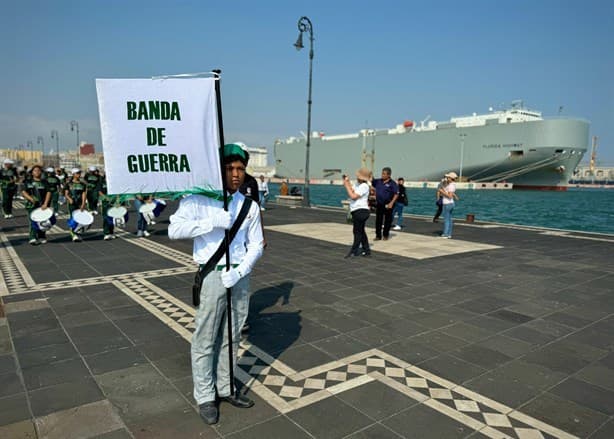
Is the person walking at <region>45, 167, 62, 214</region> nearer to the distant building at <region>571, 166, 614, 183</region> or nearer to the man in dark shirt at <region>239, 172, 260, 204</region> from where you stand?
the man in dark shirt at <region>239, 172, 260, 204</region>

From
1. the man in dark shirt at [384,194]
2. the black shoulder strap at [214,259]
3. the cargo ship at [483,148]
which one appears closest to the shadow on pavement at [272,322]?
the black shoulder strap at [214,259]

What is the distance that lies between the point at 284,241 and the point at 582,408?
8.25 meters

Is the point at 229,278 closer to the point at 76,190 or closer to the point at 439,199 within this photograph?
the point at 76,190

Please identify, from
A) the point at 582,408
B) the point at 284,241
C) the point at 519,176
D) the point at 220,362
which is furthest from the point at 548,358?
the point at 519,176

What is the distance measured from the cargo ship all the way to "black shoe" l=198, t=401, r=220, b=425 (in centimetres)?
8341

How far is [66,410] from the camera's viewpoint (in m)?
2.82

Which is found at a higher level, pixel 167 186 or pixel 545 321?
pixel 167 186

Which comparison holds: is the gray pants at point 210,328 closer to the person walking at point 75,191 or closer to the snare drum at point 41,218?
the snare drum at point 41,218

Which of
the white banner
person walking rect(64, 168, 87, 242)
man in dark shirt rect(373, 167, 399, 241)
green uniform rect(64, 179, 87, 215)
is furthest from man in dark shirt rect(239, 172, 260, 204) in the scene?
green uniform rect(64, 179, 87, 215)

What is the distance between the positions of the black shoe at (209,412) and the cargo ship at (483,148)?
83407 millimetres

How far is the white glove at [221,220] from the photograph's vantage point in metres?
2.53

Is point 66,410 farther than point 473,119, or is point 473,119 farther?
point 473,119

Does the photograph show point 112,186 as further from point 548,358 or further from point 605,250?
point 605,250

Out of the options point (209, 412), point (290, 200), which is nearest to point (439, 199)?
point (290, 200)
